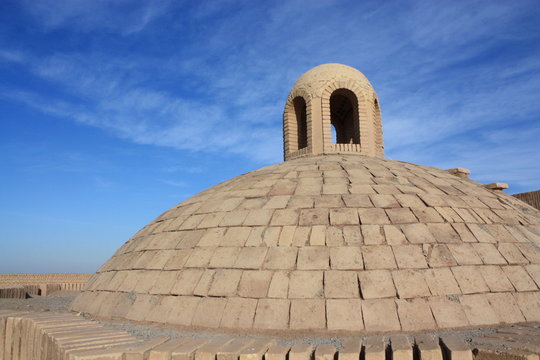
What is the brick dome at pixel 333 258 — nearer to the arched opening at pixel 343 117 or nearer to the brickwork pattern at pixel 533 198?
the arched opening at pixel 343 117

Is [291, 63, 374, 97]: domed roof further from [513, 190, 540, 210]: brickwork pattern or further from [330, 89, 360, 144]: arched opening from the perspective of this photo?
[513, 190, 540, 210]: brickwork pattern

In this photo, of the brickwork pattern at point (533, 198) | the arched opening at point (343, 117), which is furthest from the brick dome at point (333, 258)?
the brickwork pattern at point (533, 198)

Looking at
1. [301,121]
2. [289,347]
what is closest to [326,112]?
[301,121]

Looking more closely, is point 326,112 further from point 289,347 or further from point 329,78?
point 289,347

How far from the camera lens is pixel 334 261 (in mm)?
6184

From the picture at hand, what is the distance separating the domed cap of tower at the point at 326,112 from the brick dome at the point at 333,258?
187cm

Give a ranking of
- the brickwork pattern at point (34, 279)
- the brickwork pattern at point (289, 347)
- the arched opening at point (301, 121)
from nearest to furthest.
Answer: the brickwork pattern at point (289, 347) < the arched opening at point (301, 121) < the brickwork pattern at point (34, 279)

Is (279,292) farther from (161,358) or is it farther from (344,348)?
(161,358)

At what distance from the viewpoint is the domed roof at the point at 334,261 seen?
226 inches

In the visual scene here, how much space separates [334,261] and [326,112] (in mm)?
5841

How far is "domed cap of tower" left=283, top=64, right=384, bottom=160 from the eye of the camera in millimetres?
11047

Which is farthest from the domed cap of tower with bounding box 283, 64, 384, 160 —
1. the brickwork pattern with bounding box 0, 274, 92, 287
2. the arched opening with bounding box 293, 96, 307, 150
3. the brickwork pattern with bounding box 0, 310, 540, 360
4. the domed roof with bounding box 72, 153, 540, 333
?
the brickwork pattern with bounding box 0, 274, 92, 287

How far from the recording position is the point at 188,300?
639 cm

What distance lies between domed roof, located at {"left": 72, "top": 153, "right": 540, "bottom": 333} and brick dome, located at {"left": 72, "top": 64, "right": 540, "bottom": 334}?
0.8 inches
